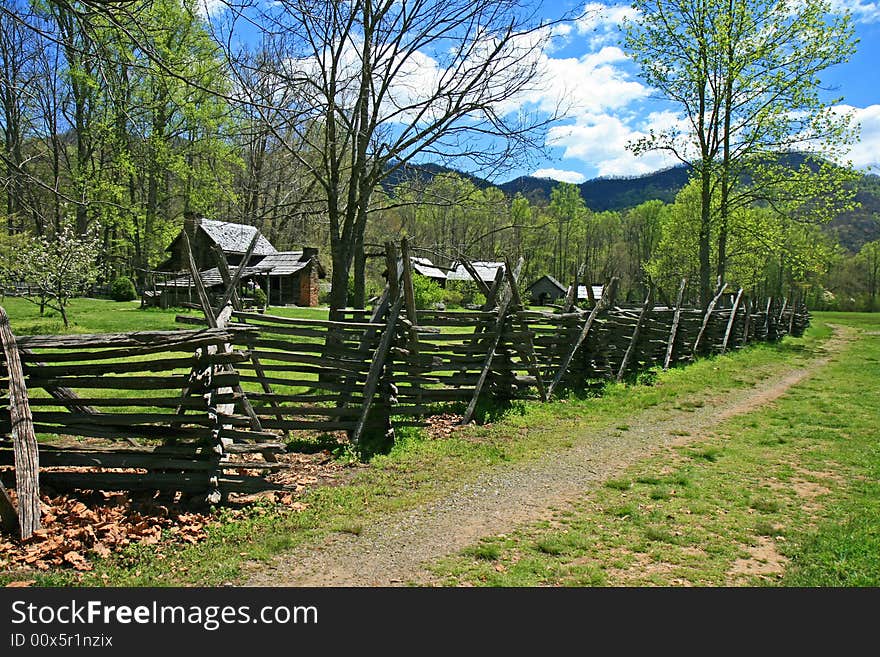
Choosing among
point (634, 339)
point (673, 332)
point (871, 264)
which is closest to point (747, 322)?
point (673, 332)

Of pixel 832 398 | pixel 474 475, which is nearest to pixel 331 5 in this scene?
pixel 474 475

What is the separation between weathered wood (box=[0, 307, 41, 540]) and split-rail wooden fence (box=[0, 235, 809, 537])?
0.04 ft

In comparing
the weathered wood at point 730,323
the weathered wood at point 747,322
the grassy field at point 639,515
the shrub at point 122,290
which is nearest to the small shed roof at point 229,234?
the shrub at point 122,290

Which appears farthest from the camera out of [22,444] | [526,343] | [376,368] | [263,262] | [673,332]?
[263,262]

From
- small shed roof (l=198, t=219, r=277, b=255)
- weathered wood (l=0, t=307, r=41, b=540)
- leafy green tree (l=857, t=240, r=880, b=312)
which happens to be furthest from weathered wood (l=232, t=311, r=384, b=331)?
leafy green tree (l=857, t=240, r=880, b=312)

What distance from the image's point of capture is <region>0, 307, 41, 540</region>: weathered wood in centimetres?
448

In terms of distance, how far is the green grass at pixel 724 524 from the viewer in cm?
416

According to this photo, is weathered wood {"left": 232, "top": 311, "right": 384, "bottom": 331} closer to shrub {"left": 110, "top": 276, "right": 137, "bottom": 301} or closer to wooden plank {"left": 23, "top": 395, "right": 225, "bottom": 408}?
wooden plank {"left": 23, "top": 395, "right": 225, "bottom": 408}

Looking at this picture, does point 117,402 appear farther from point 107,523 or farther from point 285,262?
point 285,262

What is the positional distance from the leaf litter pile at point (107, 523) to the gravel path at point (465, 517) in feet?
3.08

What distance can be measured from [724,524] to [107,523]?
207 inches

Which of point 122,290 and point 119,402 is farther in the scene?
point 122,290

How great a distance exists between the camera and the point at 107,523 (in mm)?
4699

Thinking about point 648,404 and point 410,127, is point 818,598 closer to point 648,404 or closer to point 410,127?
point 648,404
